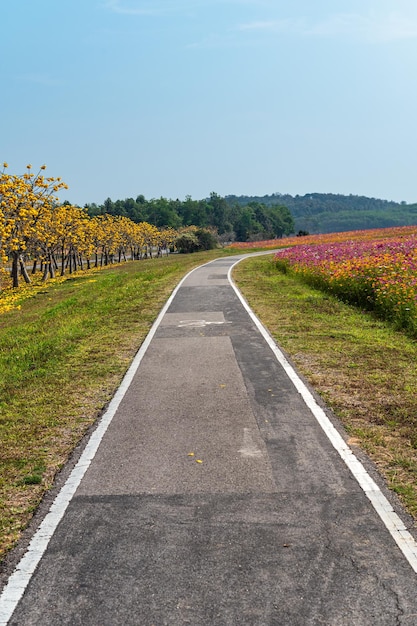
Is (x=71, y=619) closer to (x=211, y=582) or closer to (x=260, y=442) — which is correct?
(x=211, y=582)

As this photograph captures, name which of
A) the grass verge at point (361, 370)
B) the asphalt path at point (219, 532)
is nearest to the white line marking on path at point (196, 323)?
the grass verge at point (361, 370)

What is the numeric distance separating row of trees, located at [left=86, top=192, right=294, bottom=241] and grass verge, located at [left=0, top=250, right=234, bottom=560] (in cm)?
12347

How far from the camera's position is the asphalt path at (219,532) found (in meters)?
3.29

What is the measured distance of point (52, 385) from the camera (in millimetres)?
8250

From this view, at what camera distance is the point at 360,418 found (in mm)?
6566

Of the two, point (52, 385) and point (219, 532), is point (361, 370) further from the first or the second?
point (219, 532)

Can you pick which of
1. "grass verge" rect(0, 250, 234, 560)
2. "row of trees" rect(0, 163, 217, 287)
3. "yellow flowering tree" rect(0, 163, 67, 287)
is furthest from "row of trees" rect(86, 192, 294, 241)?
"grass verge" rect(0, 250, 234, 560)

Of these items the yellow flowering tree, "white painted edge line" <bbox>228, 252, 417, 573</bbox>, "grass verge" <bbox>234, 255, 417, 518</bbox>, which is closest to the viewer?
"white painted edge line" <bbox>228, 252, 417, 573</bbox>

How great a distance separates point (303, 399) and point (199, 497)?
302cm

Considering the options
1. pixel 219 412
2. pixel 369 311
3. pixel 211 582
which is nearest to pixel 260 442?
pixel 219 412

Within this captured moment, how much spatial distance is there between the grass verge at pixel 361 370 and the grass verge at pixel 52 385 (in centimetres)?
308

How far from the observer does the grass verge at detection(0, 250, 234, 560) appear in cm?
504

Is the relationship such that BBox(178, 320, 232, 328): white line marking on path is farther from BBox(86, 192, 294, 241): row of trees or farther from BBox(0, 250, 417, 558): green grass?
BBox(86, 192, 294, 241): row of trees

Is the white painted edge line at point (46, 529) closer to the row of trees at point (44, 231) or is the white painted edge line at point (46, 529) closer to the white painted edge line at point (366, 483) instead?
the white painted edge line at point (366, 483)
